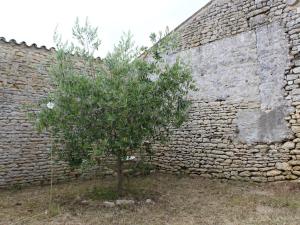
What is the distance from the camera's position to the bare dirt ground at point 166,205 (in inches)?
201

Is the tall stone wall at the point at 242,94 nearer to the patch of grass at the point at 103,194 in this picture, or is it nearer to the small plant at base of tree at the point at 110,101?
the small plant at base of tree at the point at 110,101

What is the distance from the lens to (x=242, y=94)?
7.65 m

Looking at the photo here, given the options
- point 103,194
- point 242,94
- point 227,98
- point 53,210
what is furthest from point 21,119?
point 242,94

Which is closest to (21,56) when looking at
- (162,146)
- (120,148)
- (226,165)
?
(120,148)

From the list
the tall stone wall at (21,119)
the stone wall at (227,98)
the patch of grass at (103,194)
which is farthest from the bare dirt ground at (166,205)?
the stone wall at (227,98)

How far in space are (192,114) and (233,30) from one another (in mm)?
2504

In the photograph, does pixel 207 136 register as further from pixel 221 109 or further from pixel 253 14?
pixel 253 14

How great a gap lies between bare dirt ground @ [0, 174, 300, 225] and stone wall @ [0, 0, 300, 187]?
575 mm

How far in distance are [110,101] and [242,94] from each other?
145 inches

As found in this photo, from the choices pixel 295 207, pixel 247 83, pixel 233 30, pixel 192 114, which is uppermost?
pixel 233 30

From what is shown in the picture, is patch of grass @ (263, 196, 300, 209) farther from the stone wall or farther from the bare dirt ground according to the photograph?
the stone wall

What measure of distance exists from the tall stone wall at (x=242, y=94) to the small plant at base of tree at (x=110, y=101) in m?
2.01

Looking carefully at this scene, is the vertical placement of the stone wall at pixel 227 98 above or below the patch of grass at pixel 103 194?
above

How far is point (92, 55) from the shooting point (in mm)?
6414
